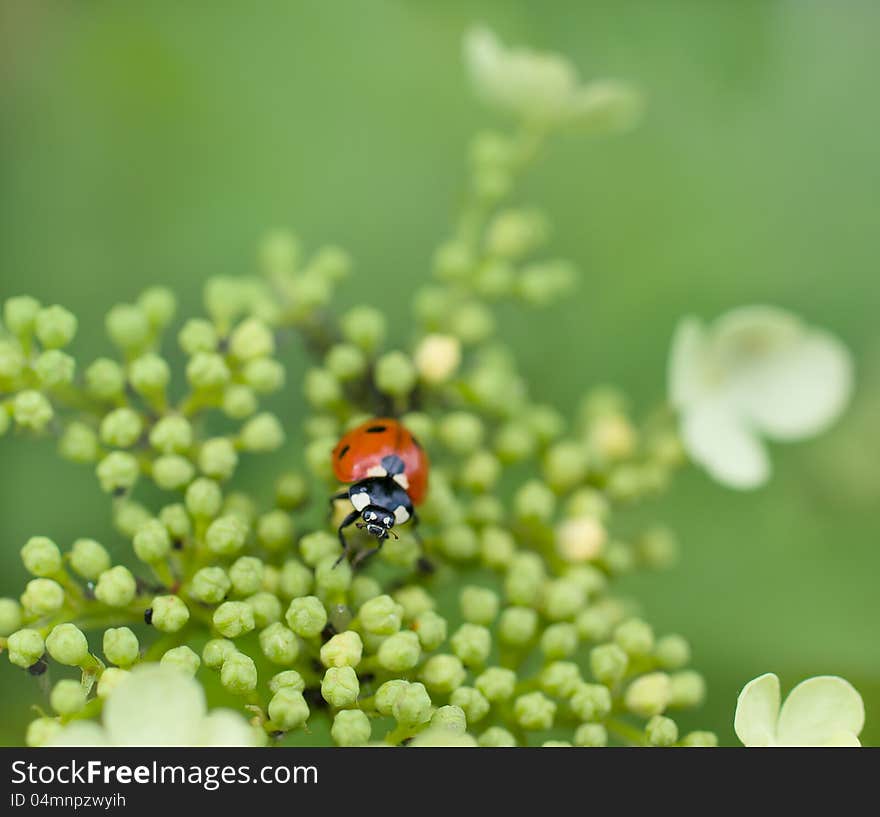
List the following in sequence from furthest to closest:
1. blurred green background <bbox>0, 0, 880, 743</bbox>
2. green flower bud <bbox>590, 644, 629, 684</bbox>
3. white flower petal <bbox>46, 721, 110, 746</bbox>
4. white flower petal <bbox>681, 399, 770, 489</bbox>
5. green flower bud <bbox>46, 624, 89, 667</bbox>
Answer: blurred green background <bbox>0, 0, 880, 743</bbox>, white flower petal <bbox>681, 399, 770, 489</bbox>, green flower bud <bbox>590, 644, 629, 684</bbox>, green flower bud <bbox>46, 624, 89, 667</bbox>, white flower petal <bbox>46, 721, 110, 746</bbox>

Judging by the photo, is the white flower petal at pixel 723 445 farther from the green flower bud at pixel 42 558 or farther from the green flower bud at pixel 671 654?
the green flower bud at pixel 42 558

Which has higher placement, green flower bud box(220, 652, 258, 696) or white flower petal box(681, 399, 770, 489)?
white flower petal box(681, 399, 770, 489)

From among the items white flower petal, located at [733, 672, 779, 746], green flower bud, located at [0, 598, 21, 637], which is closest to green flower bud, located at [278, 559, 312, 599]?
green flower bud, located at [0, 598, 21, 637]

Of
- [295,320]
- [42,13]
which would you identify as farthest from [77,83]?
[295,320]

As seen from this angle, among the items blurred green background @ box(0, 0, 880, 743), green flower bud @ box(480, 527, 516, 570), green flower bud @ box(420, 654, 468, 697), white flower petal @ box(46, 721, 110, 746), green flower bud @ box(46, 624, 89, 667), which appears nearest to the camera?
white flower petal @ box(46, 721, 110, 746)

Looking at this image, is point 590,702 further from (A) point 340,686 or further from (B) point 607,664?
(A) point 340,686

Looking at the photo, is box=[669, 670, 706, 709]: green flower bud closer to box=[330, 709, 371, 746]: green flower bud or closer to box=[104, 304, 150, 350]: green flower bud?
box=[330, 709, 371, 746]: green flower bud
